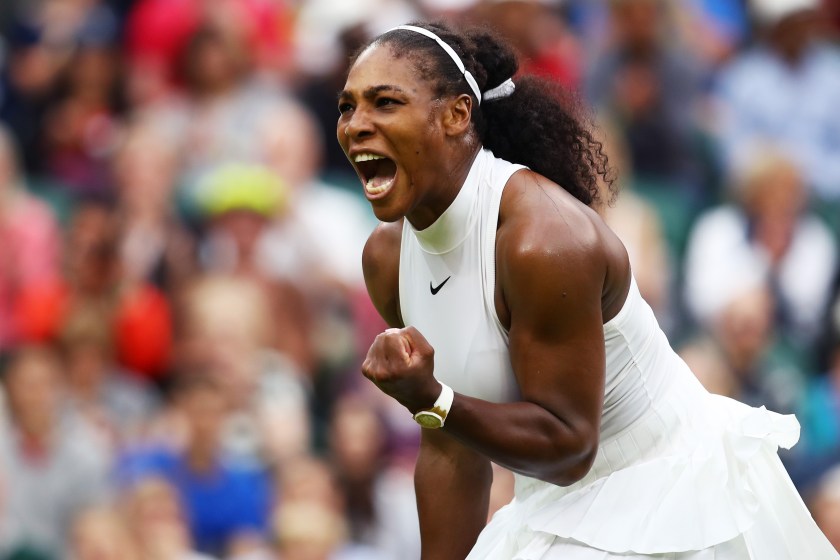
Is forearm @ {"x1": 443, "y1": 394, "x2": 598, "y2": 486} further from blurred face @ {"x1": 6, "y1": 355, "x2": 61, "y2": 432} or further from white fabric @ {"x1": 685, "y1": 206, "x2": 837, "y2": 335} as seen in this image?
→ white fabric @ {"x1": 685, "y1": 206, "x2": 837, "y2": 335}

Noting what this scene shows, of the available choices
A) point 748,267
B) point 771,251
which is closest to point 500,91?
point 748,267

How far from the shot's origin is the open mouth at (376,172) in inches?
116

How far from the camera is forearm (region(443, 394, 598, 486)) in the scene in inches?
108

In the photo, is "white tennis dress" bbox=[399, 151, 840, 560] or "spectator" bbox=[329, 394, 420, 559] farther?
"spectator" bbox=[329, 394, 420, 559]

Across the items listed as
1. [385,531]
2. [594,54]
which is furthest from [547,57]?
[385,531]

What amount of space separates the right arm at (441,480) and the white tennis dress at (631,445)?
187 mm

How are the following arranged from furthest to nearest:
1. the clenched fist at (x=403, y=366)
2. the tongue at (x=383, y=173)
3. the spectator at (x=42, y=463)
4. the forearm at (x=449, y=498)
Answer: the spectator at (x=42, y=463), the forearm at (x=449, y=498), the tongue at (x=383, y=173), the clenched fist at (x=403, y=366)

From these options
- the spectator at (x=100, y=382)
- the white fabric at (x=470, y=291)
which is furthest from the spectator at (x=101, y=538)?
the white fabric at (x=470, y=291)

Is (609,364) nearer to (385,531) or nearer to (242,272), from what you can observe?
(385,531)

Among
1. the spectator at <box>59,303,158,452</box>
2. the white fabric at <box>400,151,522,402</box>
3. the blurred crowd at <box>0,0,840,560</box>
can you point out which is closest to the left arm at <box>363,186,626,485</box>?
the white fabric at <box>400,151,522,402</box>

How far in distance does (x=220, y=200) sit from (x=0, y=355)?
1.26m

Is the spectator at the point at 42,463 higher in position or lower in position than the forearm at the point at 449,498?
lower

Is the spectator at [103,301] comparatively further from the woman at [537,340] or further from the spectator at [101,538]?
the woman at [537,340]

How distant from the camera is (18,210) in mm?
6652
